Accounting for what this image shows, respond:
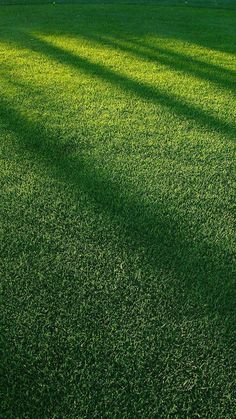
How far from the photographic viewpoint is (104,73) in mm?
4219

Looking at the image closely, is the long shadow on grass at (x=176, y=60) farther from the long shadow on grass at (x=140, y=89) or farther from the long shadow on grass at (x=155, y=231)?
the long shadow on grass at (x=155, y=231)

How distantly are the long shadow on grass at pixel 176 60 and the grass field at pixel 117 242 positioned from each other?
0.05m

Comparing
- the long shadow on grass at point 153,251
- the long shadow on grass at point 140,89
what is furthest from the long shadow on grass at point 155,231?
the long shadow on grass at point 140,89

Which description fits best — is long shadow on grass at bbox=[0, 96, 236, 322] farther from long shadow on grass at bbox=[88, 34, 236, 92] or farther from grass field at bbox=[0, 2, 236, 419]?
long shadow on grass at bbox=[88, 34, 236, 92]

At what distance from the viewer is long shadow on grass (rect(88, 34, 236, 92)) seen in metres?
4.29

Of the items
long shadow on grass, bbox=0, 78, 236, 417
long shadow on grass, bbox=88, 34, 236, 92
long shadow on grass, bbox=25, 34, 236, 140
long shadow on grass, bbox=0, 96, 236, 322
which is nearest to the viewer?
long shadow on grass, bbox=0, 78, 236, 417

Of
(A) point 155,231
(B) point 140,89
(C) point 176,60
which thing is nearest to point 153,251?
(A) point 155,231

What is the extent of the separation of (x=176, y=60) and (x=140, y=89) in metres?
1.02

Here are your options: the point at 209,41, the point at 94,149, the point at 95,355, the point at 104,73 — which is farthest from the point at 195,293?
the point at 209,41

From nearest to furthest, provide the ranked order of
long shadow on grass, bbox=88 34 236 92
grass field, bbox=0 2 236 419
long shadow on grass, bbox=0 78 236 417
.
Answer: grass field, bbox=0 2 236 419 → long shadow on grass, bbox=0 78 236 417 → long shadow on grass, bbox=88 34 236 92

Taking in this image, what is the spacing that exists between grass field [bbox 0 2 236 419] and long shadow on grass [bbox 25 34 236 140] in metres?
0.02

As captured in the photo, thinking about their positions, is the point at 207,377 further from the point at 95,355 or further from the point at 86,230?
the point at 86,230

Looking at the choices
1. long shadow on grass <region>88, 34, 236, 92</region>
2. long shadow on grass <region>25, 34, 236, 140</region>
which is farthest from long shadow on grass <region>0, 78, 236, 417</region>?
long shadow on grass <region>88, 34, 236, 92</region>

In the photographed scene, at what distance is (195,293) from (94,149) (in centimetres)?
134
